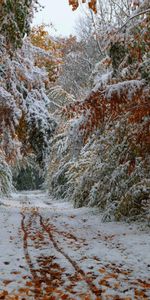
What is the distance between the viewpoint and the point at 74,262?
6.51m

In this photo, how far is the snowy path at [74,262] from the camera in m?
5.04

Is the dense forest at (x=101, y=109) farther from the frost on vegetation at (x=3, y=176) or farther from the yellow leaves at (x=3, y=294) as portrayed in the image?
the frost on vegetation at (x=3, y=176)

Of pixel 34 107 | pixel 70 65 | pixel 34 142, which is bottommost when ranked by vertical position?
pixel 34 142

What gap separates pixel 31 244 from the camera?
26.3ft

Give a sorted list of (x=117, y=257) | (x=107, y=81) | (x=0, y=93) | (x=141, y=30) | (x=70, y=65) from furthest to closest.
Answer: (x=70, y=65), (x=107, y=81), (x=0, y=93), (x=141, y=30), (x=117, y=257)

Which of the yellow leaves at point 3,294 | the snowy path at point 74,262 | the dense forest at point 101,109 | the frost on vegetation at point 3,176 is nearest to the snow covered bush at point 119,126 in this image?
the dense forest at point 101,109

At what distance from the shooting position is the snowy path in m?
5.04

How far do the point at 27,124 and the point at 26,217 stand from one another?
14.7ft

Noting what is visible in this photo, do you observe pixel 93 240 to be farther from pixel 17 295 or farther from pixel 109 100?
pixel 17 295

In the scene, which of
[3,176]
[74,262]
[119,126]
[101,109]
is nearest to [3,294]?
[74,262]

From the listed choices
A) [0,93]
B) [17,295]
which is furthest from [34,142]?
[17,295]

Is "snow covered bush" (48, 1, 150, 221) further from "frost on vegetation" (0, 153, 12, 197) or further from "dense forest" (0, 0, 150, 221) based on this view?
"frost on vegetation" (0, 153, 12, 197)

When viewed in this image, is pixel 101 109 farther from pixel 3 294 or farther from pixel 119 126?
pixel 3 294

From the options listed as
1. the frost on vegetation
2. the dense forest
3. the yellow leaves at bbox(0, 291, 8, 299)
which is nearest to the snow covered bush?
the dense forest
